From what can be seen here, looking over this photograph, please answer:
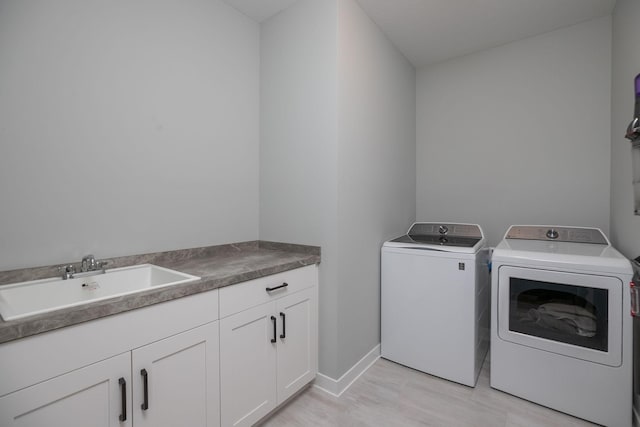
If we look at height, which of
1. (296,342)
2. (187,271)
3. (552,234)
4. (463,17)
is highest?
(463,17)

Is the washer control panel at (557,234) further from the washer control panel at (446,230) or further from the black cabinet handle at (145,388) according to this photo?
the black cabinet handle at (145,388)

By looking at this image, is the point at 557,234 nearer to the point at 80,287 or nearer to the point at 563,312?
the point at 563,312

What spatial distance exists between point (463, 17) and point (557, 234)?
1789mm

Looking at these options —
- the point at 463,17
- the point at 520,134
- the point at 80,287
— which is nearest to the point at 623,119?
the point at 520,134

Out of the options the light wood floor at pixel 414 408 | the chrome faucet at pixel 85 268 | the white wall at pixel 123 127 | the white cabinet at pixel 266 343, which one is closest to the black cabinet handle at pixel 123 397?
the white cabinet at pixel 266 343

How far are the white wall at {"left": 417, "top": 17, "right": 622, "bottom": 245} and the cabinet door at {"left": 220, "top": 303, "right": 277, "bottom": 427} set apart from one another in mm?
2133

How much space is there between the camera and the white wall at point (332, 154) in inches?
72.2

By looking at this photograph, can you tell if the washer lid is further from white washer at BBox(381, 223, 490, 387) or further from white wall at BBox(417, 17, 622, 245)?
white wall at BBox(417, 17, 622, 245)

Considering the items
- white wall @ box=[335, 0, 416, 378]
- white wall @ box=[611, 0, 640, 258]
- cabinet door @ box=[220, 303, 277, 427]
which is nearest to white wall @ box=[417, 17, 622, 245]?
white wall @ box=[611, 0, 640, 258]

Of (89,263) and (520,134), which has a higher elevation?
(520,134)

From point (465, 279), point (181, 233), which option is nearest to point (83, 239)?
point (181, 233)

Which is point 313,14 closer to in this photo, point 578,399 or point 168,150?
point 168,150

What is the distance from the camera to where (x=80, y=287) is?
1299 millimetres

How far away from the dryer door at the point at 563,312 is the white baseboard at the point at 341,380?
947 millimetres
